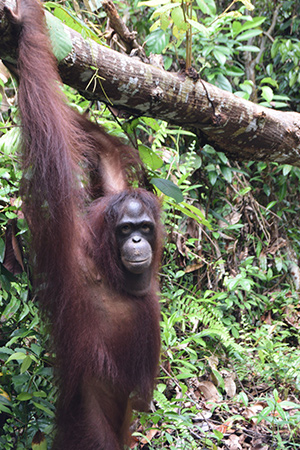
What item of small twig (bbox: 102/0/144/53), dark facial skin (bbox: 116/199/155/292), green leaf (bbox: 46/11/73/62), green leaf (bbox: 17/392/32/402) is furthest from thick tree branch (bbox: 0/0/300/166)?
green leaf (bbox: 17/392/32/402)

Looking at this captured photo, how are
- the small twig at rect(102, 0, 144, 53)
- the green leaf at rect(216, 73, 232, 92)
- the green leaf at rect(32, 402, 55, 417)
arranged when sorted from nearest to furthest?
the green leaf at rect(32, 402, 55, 417)
the small twig at rect(102, 0, 144, 53)
the green leaf at rect(216, 73, 232, 92)

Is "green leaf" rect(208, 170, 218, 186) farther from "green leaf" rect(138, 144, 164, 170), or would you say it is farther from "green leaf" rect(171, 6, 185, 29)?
"green leaf" rect(171, 6, 185, 29)

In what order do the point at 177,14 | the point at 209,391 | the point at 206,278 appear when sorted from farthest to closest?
the point at 206,278
the point at 209,391
the point at 177,14

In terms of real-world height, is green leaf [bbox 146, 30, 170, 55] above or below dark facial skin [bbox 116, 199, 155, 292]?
above

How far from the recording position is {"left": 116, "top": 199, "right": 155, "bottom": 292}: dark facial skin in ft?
7.61

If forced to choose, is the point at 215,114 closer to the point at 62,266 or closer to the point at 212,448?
the point at 62,266

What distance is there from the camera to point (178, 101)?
269 centimetres

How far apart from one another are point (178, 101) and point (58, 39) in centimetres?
86

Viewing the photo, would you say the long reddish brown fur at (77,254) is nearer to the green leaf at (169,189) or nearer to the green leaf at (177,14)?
the green leaf at (169,189)

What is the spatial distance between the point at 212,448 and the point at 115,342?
100 centimetres

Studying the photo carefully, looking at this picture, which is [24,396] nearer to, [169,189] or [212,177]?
[169,189]

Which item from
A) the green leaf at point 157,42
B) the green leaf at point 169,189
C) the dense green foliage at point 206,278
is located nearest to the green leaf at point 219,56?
the dense green foliage at point 206,278

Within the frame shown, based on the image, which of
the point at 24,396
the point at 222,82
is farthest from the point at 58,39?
the point at 222,82

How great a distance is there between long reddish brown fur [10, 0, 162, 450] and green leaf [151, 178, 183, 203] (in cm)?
19
